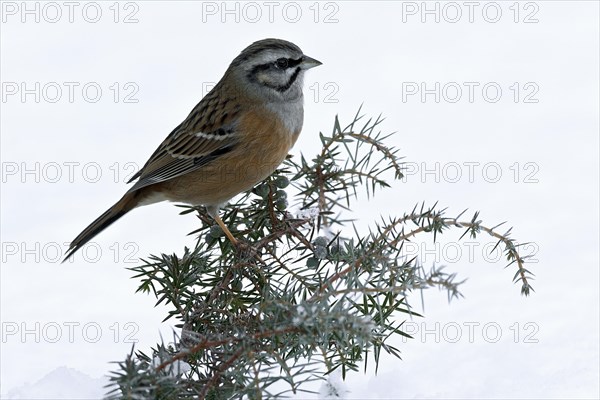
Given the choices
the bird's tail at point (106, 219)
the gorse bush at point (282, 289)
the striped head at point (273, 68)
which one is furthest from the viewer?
the striped head at point (273, 68)

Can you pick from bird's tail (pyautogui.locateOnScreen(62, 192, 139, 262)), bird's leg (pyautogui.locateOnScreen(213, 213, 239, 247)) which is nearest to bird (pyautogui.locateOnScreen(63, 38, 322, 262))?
bird's tail (pyautogui.locateOnScreen(62, 192, 139, 262))

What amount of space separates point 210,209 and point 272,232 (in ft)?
2.61

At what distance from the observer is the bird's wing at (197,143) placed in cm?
443

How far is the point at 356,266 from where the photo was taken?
9.00 ft

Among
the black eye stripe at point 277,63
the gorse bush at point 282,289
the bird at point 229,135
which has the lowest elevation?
the gorse bush at point 282,289

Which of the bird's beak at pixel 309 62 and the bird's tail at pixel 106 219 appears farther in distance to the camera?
the bird's beak at pixel 309 62

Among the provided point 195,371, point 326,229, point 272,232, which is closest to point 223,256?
point 272,232

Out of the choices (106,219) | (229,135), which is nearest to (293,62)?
(229,135)

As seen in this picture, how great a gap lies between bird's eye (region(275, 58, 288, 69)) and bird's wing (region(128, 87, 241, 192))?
1.13 ft

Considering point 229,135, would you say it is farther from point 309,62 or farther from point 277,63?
point 309,62

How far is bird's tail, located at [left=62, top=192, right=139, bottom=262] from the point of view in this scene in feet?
13.6

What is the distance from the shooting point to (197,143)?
181 inches

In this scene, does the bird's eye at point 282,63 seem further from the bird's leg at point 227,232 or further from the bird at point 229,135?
the bird's leg at point 227,232

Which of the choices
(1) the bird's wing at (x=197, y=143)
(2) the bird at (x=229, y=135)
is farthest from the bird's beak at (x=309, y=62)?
(1) the bird's wing at (x=197, y=143)
